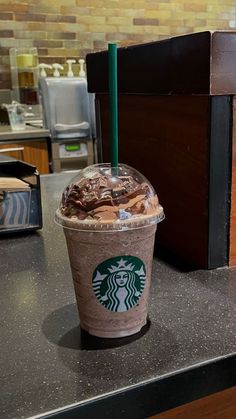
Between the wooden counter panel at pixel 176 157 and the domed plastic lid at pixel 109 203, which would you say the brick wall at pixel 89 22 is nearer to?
the wooden counter panel at pixel 176 157

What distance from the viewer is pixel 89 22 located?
4.04 metres

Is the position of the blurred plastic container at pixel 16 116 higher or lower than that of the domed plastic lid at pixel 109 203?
lower

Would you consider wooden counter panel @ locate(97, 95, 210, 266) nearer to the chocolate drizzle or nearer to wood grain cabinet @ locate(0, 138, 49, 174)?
the chocolate drizzle

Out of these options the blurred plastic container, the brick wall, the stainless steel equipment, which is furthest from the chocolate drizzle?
the brick wall

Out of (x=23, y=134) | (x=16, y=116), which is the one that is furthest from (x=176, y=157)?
(x=16, y=116)

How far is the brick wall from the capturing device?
3.85 m

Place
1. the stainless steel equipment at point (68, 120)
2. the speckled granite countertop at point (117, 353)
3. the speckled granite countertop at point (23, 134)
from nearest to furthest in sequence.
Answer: the speckled granite countertop at point (117, 353), the speckled granite countertop at point (23, 134), the stainless steel equipment at point (68, 120)

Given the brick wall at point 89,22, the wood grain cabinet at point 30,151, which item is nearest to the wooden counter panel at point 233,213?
the wood grain cabinet at point 30,151

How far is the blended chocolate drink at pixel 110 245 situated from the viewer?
1.91 ft

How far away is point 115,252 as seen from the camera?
59 centimetres

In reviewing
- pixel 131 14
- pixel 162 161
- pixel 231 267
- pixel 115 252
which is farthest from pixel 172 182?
pixel 131 14

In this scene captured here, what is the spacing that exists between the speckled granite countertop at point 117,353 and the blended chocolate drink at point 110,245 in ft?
0.12

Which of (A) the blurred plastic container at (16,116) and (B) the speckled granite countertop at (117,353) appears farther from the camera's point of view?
(A) the blurred plastic container at (16,116)

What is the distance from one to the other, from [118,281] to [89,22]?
3801mm
